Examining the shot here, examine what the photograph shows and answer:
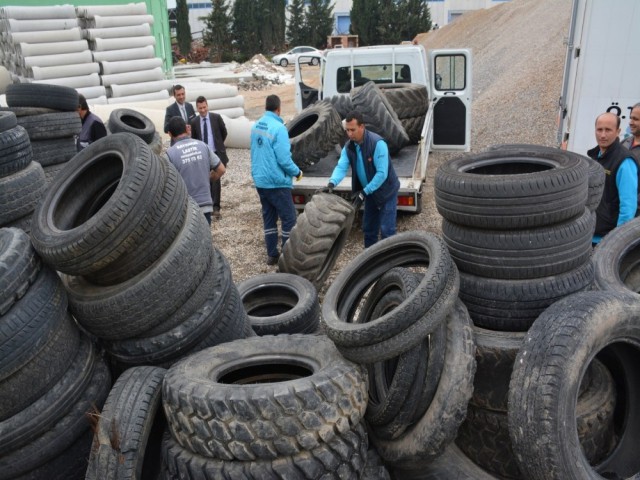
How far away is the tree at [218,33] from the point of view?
41281 millimetres

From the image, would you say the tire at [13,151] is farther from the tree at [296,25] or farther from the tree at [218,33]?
the tree at [296,25]

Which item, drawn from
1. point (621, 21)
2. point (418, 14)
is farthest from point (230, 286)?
point (418, 14)

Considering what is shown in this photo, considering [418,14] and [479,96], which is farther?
[418,14]

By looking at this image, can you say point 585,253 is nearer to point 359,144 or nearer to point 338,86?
point 359,144

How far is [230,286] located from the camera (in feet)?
12.6

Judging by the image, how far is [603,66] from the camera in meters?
6.95

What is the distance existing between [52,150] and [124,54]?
997cm

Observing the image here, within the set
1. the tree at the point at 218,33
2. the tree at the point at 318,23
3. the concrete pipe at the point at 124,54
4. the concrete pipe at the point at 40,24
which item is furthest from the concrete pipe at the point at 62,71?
the tree at the point at 318,23

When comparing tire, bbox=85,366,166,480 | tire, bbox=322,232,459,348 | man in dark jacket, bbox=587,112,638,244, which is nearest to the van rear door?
man in dark jacket, bbox=587,112,638,244

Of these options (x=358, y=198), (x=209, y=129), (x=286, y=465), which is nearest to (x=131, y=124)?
(x=209, y=129)

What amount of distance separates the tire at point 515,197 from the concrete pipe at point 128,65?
1382 cm

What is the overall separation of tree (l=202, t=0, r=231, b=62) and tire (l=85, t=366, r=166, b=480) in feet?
133

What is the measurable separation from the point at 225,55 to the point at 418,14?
13853 mm

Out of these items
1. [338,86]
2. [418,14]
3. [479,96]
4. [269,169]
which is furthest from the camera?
[418,14]
